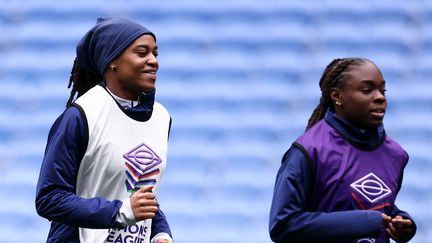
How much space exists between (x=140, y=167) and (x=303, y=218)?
0.59 metres

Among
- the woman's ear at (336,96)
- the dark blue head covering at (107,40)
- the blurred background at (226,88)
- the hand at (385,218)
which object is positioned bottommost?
the blurred background at (226,88)

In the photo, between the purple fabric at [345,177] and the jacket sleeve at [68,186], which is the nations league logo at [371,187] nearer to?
the purple fabric at [345,177]

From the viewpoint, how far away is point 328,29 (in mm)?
9836

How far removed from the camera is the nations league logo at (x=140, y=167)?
379cm

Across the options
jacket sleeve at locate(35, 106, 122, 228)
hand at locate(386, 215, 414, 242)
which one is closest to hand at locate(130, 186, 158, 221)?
jacket sleeve at locate(35, 106, 122, 228)

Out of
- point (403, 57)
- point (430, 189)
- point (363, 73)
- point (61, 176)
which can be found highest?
point (363, 73)

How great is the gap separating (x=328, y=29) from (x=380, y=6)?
52 cm

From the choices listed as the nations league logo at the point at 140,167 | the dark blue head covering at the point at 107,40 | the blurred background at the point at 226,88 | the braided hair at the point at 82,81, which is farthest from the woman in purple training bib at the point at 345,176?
the blurred background at the point at 226,88

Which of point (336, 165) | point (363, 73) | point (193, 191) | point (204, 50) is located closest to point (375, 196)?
point (336, 165)

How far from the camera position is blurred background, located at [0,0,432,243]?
891cm

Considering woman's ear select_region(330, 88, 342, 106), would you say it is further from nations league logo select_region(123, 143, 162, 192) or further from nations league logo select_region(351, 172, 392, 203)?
nations league logo select_region(123, 143, 162, 192)

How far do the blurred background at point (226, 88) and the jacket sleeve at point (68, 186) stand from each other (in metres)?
4.97

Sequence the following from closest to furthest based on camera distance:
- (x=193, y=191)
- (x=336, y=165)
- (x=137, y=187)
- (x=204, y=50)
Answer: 1. (x=336, y=165)
2. (x=137, y=187)
3. (x=193, y=191)
4. (x=204, y=50)

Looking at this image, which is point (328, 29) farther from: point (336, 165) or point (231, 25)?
point (336, 165)
